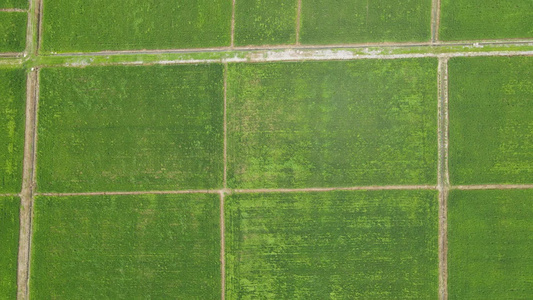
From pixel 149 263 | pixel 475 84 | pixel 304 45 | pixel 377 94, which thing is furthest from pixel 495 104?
pixel 149 263

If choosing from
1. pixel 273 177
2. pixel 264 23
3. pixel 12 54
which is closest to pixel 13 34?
pixel 12 54

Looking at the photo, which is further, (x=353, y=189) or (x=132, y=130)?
(x=132, y=130)

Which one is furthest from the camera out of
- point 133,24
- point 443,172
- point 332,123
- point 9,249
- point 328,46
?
point 133,24

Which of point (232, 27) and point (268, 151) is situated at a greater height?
point (232, 27)

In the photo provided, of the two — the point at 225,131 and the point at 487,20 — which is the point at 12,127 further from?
the point at 487,20

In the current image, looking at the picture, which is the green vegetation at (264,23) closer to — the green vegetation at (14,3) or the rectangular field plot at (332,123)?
the rectangular field plot at (332,123)

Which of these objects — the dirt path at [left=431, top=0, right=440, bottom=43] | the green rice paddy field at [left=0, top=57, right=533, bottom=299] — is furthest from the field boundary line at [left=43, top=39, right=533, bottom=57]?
the green rice paddy field at [left=0, top=57, right=533, bottom=299]

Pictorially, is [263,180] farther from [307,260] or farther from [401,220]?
[401,220]

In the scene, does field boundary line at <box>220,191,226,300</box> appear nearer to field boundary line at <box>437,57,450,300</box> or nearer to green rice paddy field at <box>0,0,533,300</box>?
green rice paddy field at <box>0,0,533,300</box>

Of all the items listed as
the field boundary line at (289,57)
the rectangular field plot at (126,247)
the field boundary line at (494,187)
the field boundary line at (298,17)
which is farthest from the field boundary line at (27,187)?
the field boundary line at (494,187)
